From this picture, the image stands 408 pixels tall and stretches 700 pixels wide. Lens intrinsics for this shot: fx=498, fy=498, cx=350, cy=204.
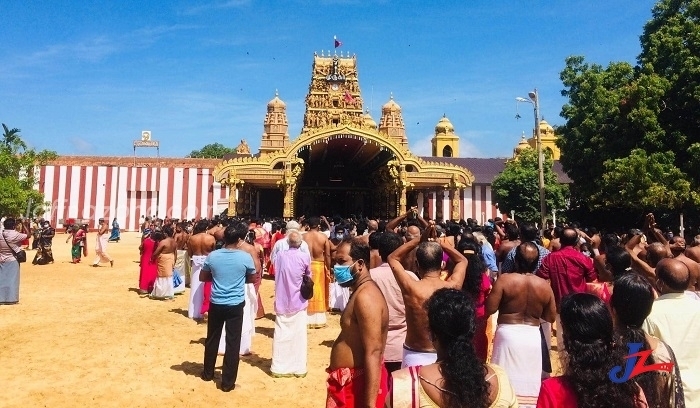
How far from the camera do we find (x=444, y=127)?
173ft

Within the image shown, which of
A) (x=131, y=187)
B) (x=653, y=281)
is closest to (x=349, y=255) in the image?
(x=653, y=281)

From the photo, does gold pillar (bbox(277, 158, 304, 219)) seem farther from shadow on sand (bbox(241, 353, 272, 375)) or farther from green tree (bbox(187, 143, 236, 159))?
green tree (bbox(187, 143, 236, 159))

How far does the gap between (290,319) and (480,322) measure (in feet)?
7.90

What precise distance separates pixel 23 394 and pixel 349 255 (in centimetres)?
376

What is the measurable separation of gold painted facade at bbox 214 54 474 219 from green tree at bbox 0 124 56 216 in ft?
36.0

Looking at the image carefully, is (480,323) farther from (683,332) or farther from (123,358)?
(123,358)

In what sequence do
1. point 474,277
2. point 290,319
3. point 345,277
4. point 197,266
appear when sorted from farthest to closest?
point 197,266, point 290,319, point 474,277, point 345,277

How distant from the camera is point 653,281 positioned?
166 inches

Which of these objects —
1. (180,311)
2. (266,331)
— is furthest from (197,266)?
(266,331)

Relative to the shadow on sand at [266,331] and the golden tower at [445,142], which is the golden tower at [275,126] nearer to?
the golden tower at [445,142]

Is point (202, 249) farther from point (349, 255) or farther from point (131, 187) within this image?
point (131, 187)

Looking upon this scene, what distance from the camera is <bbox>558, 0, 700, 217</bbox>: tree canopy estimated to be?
14938 millimetres

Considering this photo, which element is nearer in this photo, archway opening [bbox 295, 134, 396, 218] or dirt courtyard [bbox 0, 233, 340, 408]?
dirt courtyard [bbox 0, 233, 340, 408]

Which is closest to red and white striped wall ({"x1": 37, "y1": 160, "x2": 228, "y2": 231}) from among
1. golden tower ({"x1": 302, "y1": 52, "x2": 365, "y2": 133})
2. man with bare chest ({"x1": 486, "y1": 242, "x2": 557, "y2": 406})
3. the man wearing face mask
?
golden tower ({"x1": 302, "y1": 52, "x2": 365, "y2": 133})
